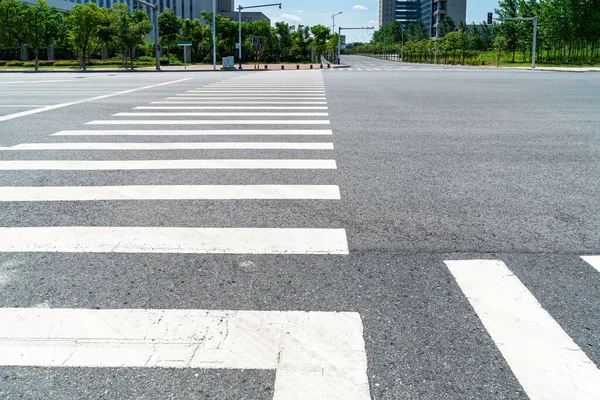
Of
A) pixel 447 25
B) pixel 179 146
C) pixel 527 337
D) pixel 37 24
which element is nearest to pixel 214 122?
pixel 179 146

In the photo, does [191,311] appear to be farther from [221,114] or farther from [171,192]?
[221,114]

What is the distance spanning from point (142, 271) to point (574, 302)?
280 cm

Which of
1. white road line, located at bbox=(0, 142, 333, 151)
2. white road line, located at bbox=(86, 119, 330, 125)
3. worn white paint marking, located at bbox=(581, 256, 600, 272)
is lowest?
worn white paint marking, located at bbox=(581, 256, 600, 272)

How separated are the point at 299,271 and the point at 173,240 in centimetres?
119

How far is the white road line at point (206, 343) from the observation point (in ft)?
8.99

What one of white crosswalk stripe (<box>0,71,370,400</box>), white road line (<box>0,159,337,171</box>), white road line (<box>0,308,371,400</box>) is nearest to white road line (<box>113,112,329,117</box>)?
white crosswalk stripe (<box>0,71,370,400</box>)

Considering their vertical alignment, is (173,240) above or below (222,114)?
below

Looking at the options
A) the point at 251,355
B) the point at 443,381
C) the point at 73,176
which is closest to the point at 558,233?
the point at 443,381

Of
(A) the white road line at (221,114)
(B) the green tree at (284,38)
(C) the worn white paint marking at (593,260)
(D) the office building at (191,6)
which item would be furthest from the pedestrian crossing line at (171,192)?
(D) the office building at (191,6)

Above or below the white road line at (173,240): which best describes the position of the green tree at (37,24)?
above

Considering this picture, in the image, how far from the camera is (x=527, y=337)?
10.1 ft

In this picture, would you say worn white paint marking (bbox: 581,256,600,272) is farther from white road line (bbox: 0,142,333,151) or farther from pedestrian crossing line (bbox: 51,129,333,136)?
pedestrian crossing line (bbox: 51,129,333,136)

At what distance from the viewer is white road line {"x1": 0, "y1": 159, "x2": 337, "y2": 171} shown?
290 inches

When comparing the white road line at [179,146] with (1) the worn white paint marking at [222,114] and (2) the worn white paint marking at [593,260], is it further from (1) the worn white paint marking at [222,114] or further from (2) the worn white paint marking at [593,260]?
(2) the worn white paint marking at [593,260]
